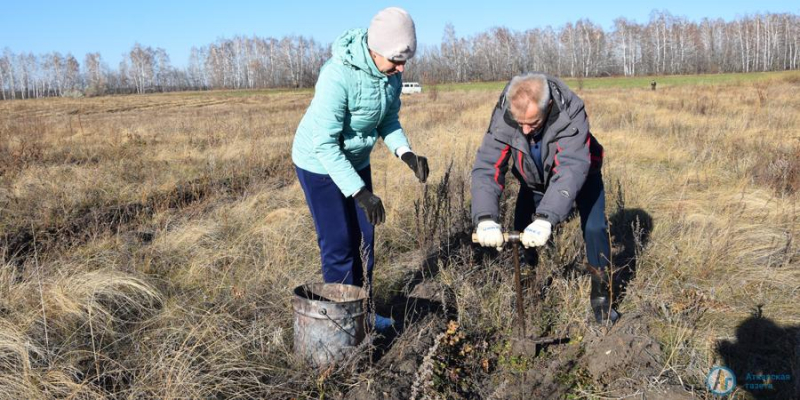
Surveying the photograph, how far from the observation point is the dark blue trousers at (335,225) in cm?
263

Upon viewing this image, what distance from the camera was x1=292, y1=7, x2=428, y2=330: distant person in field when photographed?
2.35m

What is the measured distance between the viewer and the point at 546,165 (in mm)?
2648

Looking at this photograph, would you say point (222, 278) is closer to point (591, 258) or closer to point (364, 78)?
point (364, 78)

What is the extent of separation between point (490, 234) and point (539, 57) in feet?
267

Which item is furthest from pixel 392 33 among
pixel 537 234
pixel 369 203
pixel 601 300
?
pixel 601 300

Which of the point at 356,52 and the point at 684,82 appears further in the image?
the point at 684,82

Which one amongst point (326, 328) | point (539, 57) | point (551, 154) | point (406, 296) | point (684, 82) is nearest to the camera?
point (326, 328)

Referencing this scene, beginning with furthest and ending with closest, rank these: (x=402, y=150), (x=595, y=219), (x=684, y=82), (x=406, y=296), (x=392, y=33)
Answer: (x=684, y=82) → (x=406, y=296) → (x=402, y=150) → (x=595, y=219) → (x=392, y=33)

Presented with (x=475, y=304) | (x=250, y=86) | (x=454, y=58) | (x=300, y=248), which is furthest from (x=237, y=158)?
(x=250, y=86)

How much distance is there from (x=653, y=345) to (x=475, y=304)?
3.02 feet

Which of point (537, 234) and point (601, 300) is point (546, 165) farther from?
point (601, 300)

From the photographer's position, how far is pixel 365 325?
263 centimetres

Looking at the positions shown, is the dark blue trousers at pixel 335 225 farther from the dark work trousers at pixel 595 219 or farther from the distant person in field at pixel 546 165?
the dark work trousers at pixel 595 219

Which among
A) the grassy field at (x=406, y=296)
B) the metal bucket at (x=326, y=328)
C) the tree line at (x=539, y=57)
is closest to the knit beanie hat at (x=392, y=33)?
the metal bucket at (x=326, y=328)
